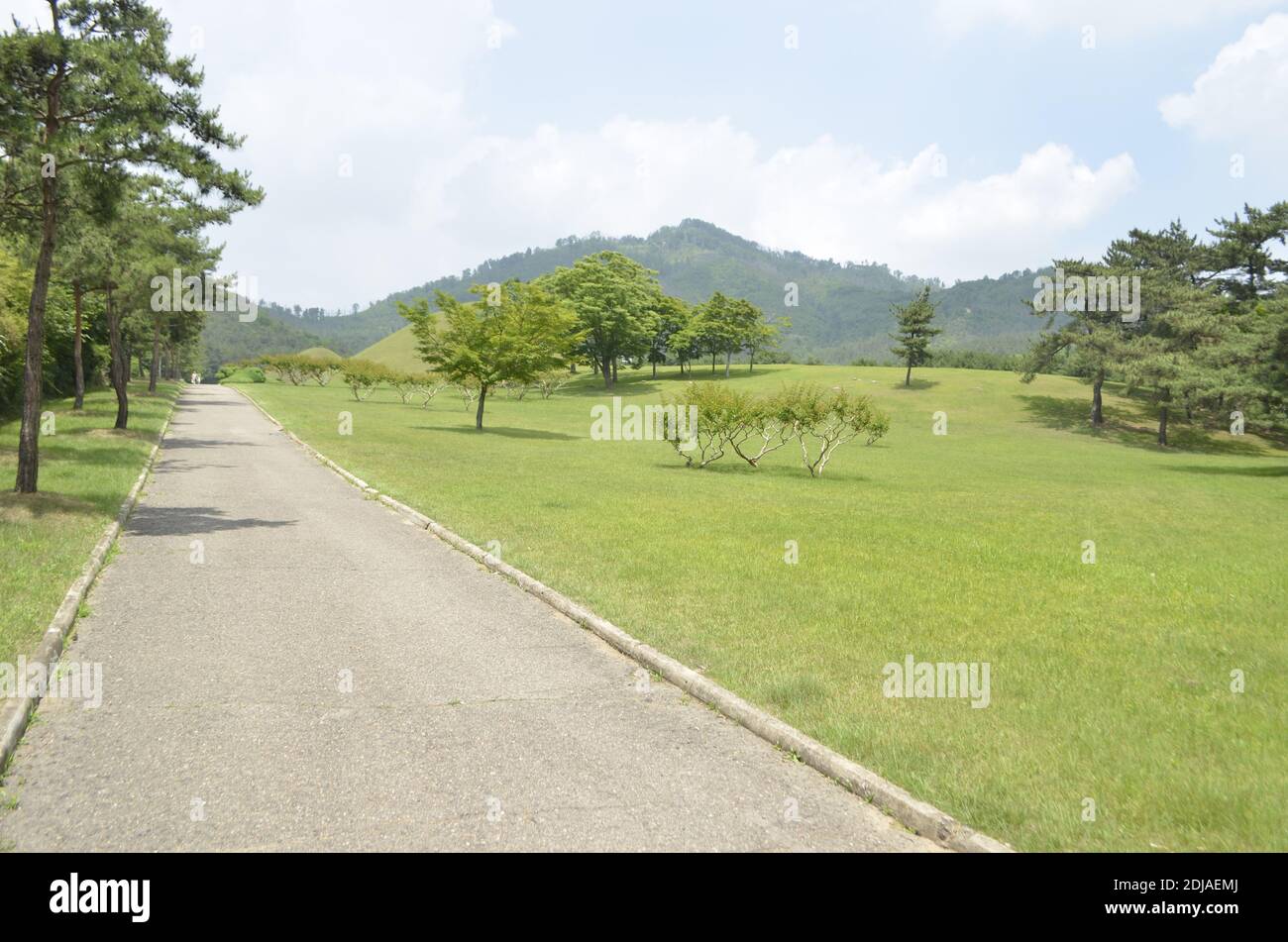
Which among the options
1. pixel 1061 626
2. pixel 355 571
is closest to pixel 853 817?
pixel 1061 626

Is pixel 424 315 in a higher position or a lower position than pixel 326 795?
higher

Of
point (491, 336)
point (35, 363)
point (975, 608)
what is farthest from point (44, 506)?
point (491, 336)

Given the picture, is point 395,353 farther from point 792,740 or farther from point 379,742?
point 792,740

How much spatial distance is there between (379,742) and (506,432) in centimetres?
3801

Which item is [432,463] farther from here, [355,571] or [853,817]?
[853,817]

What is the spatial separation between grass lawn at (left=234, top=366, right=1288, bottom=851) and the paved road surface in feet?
2.72

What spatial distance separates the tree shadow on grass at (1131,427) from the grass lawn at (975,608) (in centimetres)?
3150

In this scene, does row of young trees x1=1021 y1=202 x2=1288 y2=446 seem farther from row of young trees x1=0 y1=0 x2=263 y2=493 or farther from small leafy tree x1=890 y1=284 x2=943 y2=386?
row of young trees x1=0 y1=0 x2=263 y2=493

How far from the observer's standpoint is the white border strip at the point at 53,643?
5199mm

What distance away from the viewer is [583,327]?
3228 inches

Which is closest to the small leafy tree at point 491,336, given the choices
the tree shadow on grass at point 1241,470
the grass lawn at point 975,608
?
the grass lawn at point 975,608

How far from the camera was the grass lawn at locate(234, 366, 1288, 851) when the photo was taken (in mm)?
4891
